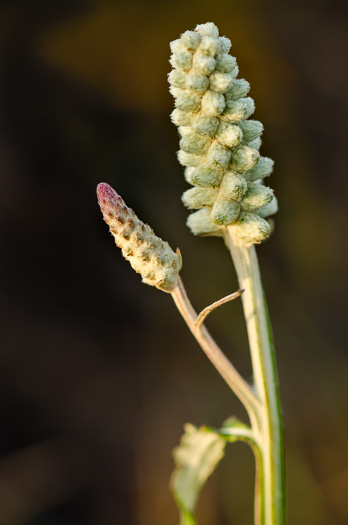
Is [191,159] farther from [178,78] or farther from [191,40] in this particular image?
[191,40]

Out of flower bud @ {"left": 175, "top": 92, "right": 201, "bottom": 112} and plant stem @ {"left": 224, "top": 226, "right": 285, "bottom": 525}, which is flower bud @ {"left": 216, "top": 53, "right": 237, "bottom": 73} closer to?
flower bud @ {"left": 175, "top": 92, "right": 201, "bottom": 112}

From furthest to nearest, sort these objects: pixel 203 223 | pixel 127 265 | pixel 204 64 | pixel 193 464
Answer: pixel 127 265
pixel 193 464
pixel 203 223
pixel 204 64

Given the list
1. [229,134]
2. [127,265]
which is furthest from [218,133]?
[127,265]

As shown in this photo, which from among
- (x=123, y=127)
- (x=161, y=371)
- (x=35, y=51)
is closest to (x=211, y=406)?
(x=161, y=371)

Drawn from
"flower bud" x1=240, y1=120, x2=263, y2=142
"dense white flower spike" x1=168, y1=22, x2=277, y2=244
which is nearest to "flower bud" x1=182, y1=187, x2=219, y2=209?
"dense white flower spike" x1=168, y1=22, x2=277, y2=244

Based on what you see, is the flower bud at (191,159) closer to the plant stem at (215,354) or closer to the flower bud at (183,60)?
the flower bud at (183,60)

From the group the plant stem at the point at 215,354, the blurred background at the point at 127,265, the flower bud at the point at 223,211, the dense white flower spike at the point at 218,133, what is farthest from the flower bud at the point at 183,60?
the blurred background at the point at 127,265
